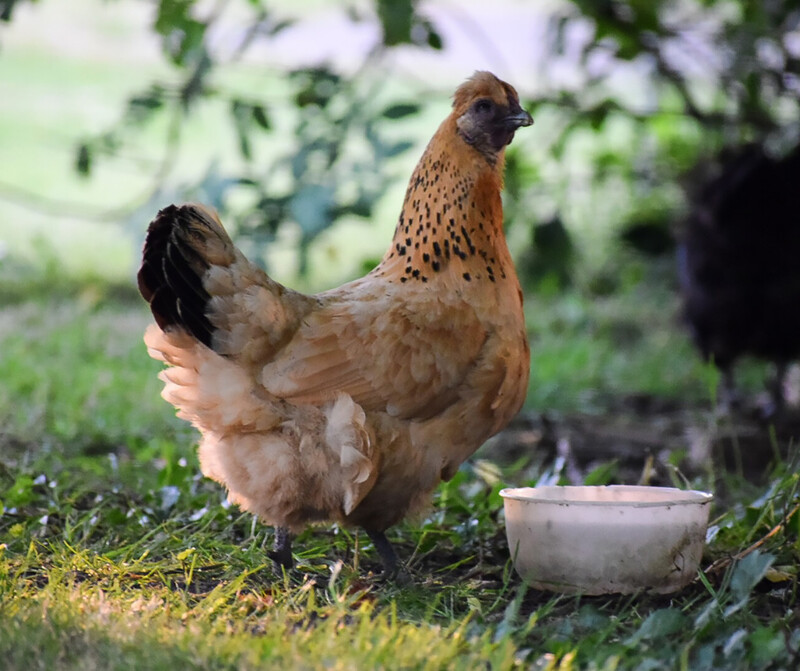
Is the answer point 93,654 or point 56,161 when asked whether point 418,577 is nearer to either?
point 93,654

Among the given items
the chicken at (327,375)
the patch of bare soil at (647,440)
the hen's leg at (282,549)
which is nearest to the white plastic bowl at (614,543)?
the chicken at (327,375)

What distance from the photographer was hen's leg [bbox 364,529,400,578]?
2.69m

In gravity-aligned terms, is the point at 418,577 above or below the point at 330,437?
below

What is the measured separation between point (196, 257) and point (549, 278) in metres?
2.30

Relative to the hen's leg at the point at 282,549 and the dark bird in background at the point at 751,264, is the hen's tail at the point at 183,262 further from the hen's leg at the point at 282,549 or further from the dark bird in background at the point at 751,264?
the dark bird in background at the point at 751,264

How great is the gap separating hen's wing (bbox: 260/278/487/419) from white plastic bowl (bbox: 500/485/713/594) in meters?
0.39

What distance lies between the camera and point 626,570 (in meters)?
2.52

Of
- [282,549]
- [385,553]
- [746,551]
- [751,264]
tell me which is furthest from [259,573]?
[751,264]

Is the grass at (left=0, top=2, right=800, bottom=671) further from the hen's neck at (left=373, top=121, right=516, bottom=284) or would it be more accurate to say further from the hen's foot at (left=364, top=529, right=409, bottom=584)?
the hen's neck at (left=373, top=121, right=516, bottom=284)

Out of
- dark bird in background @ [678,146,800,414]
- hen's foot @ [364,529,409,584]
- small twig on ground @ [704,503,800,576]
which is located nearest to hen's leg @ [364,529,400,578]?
hen's foot @ [364,529,409,584]

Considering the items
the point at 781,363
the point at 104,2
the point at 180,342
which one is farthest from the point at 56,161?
the point at 180,342

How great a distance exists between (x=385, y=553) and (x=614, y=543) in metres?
0.61

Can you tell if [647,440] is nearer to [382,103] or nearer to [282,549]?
[382,103]

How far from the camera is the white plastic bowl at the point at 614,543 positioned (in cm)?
251
